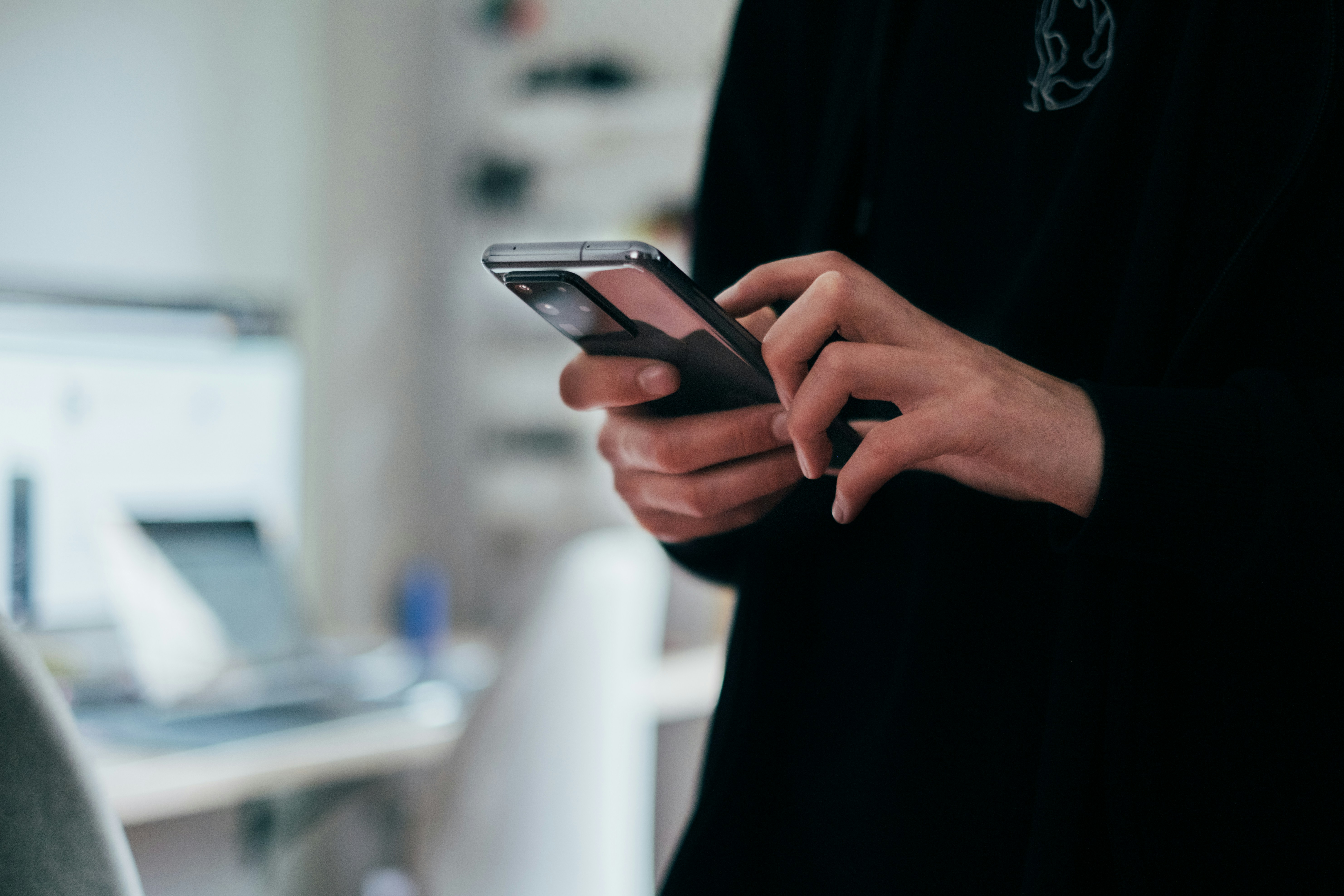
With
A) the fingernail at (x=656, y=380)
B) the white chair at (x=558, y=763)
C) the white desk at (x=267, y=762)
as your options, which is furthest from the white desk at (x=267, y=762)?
the fingernail at (x=656, y=380)

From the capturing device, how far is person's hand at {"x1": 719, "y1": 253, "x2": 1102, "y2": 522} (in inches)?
15.8

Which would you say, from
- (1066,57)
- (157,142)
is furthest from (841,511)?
(157,142)

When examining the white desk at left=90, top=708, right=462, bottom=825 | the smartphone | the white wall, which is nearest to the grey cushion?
the smartphone

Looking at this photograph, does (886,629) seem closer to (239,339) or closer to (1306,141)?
(1306,141)

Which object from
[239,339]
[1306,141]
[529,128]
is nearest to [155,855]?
[239,339]

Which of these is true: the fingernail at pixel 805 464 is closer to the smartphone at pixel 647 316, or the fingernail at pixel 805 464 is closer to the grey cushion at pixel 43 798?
the smartphone at pixel 647 316

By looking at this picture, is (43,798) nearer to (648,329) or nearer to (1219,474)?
(648,329)

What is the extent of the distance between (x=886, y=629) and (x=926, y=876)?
0.13 m

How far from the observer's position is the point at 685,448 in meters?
0.51

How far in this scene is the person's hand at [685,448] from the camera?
508 millimetres

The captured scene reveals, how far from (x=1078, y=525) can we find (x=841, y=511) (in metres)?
0.10

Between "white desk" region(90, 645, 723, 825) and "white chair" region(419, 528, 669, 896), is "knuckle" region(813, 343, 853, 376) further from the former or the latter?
"white chair" region(419, 528, 669, 896)

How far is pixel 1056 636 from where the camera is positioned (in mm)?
489

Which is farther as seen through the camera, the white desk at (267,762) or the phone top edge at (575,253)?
the white desk at (267,762)
